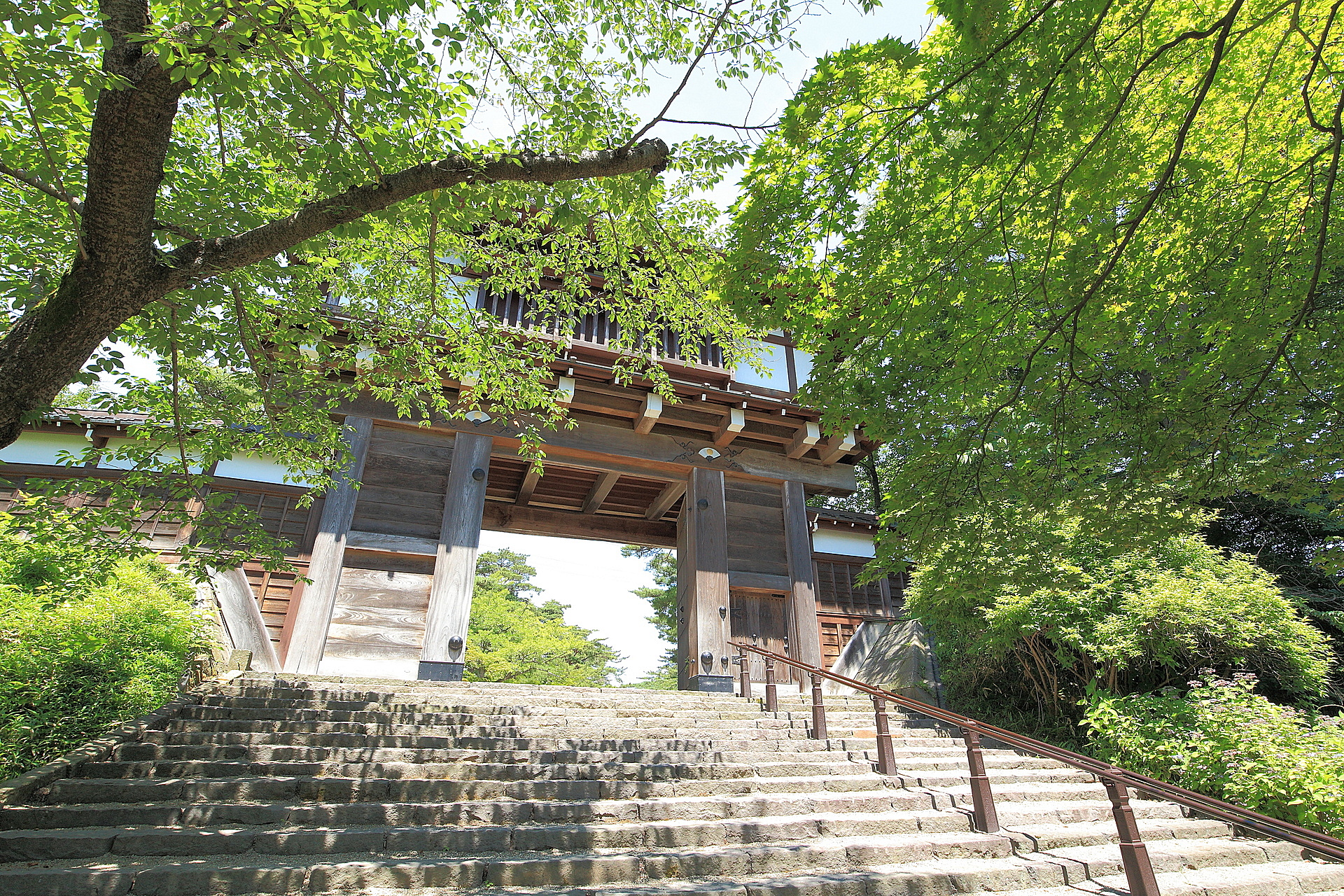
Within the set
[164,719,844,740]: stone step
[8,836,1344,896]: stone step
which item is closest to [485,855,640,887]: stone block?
[8,836,1344,896]: stone step

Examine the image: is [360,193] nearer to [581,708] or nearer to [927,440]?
[927,440]

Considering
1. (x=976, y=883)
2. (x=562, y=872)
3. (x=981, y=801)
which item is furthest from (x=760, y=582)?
(x=562, y=872)

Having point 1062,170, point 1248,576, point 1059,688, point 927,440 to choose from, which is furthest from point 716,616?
point 1062,170

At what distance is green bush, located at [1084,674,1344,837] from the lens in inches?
209

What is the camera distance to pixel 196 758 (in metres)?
4.73

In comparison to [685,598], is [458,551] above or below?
above

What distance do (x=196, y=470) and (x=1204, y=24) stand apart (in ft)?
45.6

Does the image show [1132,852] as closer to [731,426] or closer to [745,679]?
[745,679]

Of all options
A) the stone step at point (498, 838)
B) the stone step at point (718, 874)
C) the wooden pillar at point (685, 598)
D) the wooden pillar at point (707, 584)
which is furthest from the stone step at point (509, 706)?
the stone step at point (718, 874)

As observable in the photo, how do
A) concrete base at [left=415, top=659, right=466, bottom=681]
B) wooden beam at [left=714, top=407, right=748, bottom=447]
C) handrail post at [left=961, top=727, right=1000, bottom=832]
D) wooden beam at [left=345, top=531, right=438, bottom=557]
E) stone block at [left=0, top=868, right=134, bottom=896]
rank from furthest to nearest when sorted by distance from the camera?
wooden beam at [left=714, top=407, right=748, bottom=447]
wooden beam at [left=345, top=531, right=438, bottom=557]
concrete base at [left=415, top=659, right=466, bottom=681]
handrail post at [left=961, top=727, right=1000, bottom=832]
stone block at [left=0, top=868, right=134, bottom=896]

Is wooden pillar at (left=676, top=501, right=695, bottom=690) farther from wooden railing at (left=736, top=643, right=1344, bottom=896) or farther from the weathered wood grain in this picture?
wooden railing at (left=736, top=643, right=1344, bottom=896)

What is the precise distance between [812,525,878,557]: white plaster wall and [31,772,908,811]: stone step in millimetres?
7939

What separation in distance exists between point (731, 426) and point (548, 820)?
7.80 metres

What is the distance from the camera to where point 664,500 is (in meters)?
13.3
